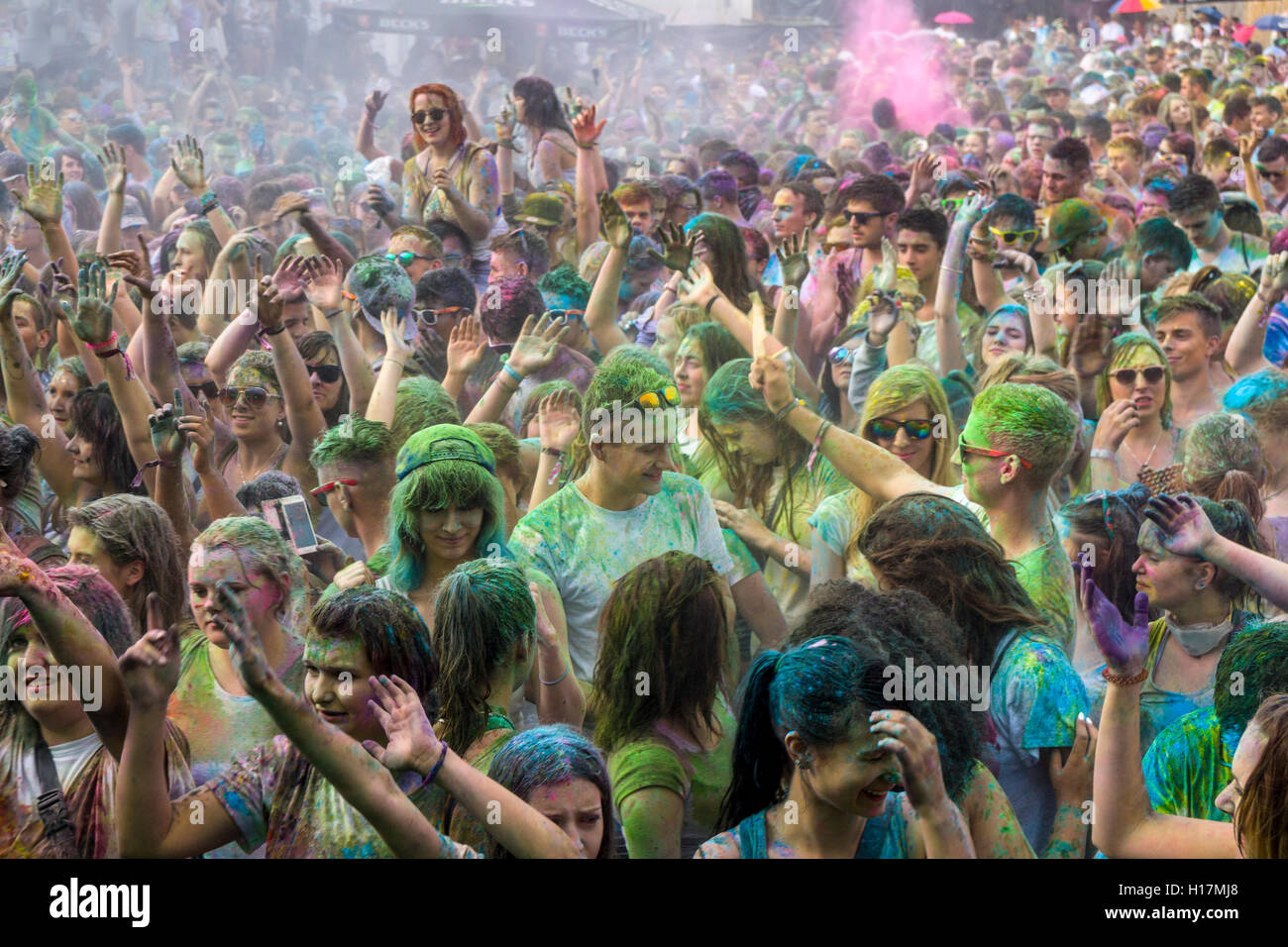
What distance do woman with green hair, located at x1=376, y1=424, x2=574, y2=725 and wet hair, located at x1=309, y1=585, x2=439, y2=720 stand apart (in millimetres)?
547

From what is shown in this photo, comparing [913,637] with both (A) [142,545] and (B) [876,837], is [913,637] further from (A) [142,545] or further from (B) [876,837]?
(A) [142,545]

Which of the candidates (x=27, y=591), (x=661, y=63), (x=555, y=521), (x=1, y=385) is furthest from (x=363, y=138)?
(x=661, y=63)

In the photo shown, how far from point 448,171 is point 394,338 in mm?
2764

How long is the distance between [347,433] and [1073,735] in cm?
196

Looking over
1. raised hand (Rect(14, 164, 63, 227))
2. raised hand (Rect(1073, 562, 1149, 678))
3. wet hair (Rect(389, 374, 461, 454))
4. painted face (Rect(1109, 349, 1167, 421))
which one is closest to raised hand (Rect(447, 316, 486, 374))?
wet hair (Rect(389, 374, 461, 454))

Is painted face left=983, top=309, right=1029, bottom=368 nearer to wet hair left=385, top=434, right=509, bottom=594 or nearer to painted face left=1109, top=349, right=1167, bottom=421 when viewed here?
painted face left=1109, top=349, right=1167, bottom=421

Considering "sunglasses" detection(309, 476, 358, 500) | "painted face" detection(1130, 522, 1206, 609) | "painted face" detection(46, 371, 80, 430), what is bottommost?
"painted face" detection(1130, 522, 1206, 609)

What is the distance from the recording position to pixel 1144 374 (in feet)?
14.4

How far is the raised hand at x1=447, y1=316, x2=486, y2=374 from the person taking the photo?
4.71 meters

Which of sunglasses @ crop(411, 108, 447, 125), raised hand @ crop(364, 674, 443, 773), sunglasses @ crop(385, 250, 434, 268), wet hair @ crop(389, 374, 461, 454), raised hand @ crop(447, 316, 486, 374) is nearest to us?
raised hand @ crop(364, 674, 443, 773)

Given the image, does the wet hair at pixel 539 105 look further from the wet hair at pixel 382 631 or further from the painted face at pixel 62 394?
the wet hair at pixel 382 631

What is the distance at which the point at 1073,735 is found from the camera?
2805 mm

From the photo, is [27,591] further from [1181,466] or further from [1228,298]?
[1228,298]

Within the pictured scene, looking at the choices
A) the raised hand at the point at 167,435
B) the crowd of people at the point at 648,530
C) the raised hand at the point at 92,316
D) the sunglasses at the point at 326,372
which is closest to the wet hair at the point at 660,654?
the crowd of people at the point at 648,530
